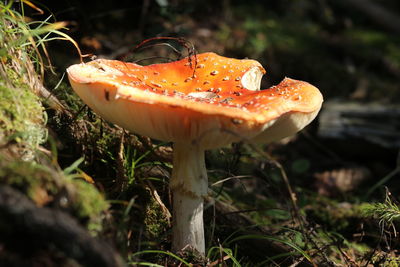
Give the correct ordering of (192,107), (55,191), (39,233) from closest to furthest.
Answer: (39,233) → (55,191) → (192,107)

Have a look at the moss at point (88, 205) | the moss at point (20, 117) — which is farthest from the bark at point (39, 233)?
the moss at point (20, 117)

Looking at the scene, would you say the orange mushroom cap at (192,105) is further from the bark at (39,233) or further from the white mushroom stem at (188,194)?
the bark at (39,233)

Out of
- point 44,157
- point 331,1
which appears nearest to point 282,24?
point 331,1

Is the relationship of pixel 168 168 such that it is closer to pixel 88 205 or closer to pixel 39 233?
pixel 88 205

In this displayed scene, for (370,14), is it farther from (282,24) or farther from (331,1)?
(282,24)

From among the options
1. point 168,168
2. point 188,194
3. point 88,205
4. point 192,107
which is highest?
point 192,107

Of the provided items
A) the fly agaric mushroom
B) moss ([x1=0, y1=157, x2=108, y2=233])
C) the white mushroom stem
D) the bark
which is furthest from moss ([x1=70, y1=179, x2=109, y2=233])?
the white mushroom stem

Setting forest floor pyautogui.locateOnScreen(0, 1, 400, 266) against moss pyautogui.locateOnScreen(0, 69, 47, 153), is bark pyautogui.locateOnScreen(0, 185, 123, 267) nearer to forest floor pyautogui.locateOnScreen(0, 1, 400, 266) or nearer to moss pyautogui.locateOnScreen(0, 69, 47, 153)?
forest floor pyautogui.locateOnScreen(0, 1, 400, 266)

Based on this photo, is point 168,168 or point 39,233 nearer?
point 39,233

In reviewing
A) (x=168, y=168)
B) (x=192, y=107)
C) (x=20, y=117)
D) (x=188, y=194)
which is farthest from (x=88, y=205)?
(x=168, y=168)
